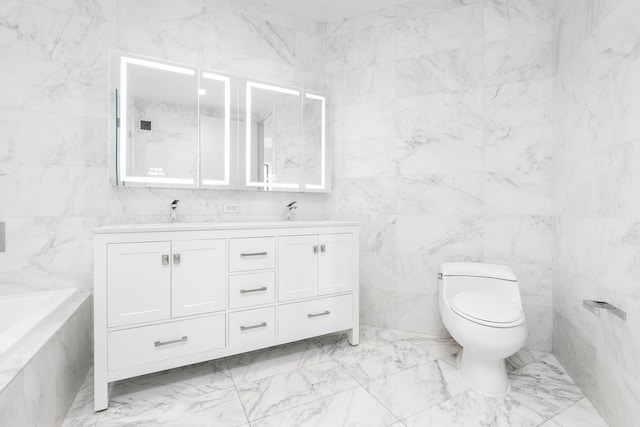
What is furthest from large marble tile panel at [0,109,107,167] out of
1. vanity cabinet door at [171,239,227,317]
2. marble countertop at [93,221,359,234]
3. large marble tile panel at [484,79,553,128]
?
large marble tile panel at [484,79,553,128]

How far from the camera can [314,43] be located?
2.62 meters

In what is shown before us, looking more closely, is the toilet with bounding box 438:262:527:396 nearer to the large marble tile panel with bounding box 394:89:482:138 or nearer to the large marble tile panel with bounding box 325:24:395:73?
the large marble tile panel with bounding box 394:89:482:138

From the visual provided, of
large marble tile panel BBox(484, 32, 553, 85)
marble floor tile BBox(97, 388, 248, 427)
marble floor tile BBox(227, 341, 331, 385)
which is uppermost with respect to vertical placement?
large marble tile panel BBox(484, 32, 553, 85)

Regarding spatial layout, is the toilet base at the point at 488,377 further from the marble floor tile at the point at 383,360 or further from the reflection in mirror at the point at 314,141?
the reflection in mirror at the point at 314,141

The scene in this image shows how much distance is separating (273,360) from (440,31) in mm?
2685

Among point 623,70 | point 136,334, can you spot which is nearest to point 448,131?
point 623,70

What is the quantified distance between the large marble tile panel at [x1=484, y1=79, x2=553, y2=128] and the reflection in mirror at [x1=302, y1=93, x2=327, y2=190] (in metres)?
1.26

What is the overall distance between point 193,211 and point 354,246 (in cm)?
118

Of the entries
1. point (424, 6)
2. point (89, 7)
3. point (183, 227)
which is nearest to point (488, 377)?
point (183, 227)

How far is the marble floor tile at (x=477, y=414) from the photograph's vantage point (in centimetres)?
138

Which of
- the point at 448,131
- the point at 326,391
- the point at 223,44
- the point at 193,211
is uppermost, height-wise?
the point at 223,44

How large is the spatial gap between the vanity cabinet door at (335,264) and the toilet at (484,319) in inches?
24.9

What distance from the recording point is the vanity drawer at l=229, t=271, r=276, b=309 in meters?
1.77

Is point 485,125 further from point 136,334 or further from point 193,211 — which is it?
point 136,334
